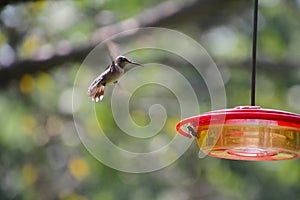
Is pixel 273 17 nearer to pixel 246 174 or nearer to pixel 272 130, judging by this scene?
pixel 246 174

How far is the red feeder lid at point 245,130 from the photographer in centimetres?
268

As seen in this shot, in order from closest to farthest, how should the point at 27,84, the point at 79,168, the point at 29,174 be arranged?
the point at 27,84 < the point at 29,174 < the point at 79,168

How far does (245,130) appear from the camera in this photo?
9.27ft

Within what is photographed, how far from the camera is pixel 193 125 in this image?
2863 mm

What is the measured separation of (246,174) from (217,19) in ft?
5.11

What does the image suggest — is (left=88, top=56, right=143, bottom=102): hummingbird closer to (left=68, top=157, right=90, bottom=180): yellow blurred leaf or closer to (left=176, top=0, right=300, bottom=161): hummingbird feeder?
(left=176, top=0, right=300, bottom=161): hummingbird feeder

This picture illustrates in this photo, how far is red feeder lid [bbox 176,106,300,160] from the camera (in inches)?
106

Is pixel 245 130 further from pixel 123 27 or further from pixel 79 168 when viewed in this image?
pixel 79 168

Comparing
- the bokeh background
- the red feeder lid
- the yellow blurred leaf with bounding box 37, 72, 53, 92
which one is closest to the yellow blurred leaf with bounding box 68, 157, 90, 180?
the bokeh background

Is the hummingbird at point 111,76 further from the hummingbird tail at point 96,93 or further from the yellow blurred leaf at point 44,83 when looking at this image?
the yellow blurred leaf at point 44,83

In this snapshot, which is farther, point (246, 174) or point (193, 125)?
point (246, 174)

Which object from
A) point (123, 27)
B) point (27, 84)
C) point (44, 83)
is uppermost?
point (123, 27)

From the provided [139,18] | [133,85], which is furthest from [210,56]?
[139,18]

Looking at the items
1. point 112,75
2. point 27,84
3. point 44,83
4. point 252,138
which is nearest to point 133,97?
point 44,83
